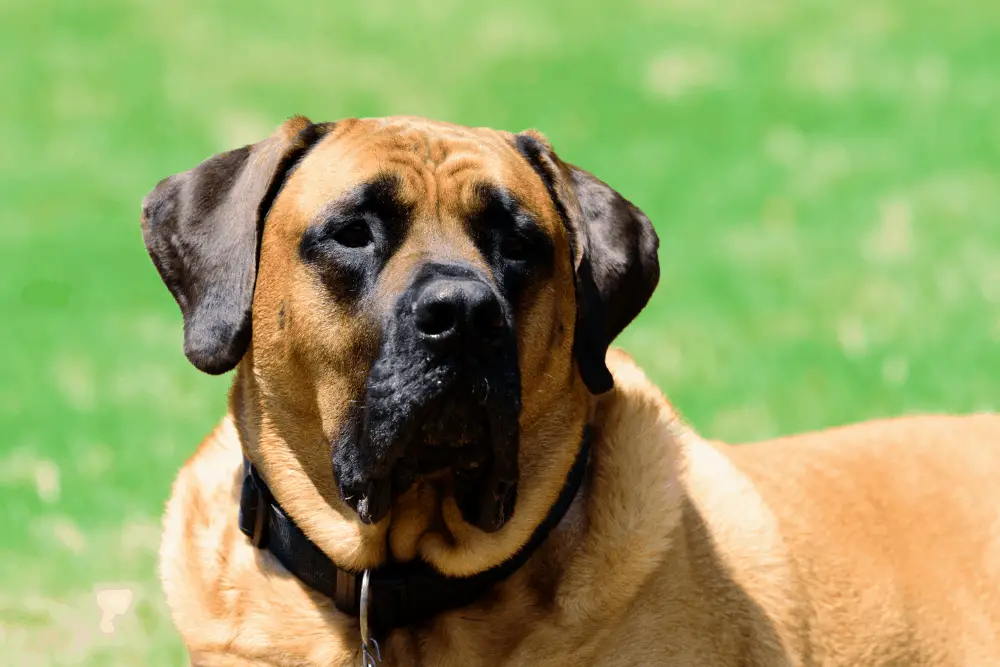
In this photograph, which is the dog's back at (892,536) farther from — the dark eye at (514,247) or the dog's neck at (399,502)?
the dark eye at (514,247)

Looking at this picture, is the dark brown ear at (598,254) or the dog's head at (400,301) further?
the dark brown ear at (598,254)

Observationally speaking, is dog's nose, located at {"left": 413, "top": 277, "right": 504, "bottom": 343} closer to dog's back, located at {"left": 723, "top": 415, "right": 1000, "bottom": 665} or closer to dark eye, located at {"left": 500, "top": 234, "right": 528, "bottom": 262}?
dark eye, located at {"left": 500, "top": 234, "right": 528, "bottom": 262}

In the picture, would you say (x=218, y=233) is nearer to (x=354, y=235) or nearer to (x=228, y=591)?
(x=354, y=235)

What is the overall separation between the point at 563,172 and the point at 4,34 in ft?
37.5

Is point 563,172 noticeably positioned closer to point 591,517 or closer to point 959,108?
point 591,517

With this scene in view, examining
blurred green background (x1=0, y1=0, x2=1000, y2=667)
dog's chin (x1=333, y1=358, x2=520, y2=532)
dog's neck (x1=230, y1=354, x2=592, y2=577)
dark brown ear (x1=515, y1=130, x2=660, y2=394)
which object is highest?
dark brown ear (x1=515, y1=130, x2=660, y2=394)

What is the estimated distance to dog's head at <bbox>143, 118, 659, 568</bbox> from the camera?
3285 millimetres

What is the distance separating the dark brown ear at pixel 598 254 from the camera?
3.67m

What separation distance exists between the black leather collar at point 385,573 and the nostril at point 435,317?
2.15 feet

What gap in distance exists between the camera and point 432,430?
130 inches

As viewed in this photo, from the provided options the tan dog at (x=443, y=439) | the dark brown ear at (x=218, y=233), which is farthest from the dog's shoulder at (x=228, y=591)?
the dark brown ear at (x=218, y=233)

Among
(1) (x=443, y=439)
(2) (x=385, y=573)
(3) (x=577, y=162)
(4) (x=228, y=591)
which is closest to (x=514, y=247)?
(1) (x=443, y=439)

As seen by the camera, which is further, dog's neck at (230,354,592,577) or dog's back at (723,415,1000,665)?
dog's back at (723,415,1000,665)

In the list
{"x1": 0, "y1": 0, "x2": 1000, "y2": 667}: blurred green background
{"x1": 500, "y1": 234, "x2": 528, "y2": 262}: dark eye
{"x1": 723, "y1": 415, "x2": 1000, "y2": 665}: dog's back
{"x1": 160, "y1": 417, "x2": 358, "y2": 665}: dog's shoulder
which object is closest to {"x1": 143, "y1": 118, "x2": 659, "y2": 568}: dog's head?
{"x1": 500, "y1": 234, "x2": 528, "y2": 262}: dark eye
